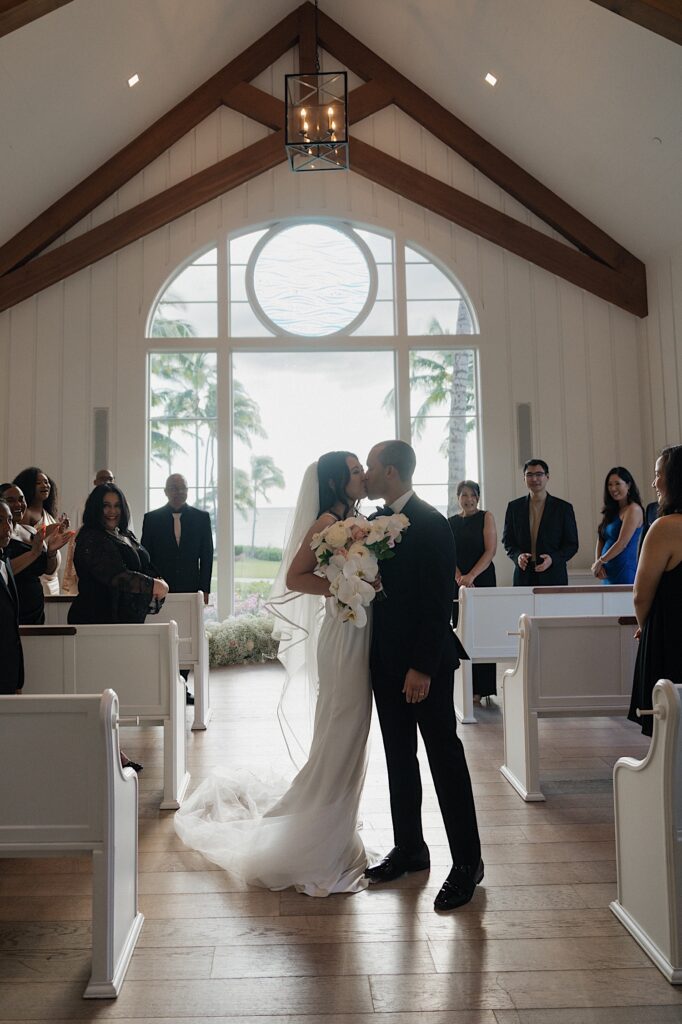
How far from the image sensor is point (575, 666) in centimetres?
370

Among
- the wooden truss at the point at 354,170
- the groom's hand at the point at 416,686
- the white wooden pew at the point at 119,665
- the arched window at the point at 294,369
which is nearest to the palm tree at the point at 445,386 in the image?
the arched window at the point at 294,369

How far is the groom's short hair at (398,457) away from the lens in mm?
2709

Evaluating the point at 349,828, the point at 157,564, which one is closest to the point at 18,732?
the point at 349,828

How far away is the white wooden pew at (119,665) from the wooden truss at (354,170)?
532 cm

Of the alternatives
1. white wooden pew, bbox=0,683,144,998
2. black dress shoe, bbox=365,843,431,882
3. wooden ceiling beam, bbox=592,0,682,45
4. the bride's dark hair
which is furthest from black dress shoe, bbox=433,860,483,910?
wooden ceiling beam, bbox=592,0,682,45

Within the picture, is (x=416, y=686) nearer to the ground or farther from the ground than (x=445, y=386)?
nearer to the ground

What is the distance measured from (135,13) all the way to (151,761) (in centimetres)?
576

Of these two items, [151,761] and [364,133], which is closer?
[151,761]

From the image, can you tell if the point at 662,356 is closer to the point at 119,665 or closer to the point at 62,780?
the point at 119,665

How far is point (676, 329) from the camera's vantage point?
7.52 meters

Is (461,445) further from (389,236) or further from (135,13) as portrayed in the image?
(135,13)

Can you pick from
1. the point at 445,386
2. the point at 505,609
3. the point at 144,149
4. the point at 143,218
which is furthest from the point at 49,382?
the point at 505,609

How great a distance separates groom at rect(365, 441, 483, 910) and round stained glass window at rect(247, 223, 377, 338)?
6.08 metres

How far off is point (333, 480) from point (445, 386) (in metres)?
5.88
